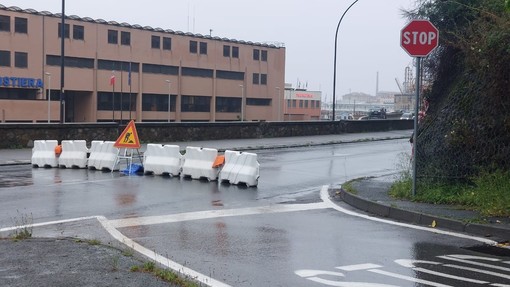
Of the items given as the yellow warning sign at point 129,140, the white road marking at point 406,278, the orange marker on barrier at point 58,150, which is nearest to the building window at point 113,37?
the orange marker on barrier at point 58,150

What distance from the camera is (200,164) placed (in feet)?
58.2

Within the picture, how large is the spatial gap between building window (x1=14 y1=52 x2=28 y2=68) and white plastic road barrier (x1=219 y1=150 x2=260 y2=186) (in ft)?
160

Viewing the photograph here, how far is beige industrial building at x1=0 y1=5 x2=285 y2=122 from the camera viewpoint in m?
61.1

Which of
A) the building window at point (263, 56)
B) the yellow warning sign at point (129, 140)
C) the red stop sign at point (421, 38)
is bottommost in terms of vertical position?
Result: the yellow warning sign at point (129, 140)

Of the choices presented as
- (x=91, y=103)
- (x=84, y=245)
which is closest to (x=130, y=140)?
(x=84, y=245)

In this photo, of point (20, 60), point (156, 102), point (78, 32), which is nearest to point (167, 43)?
point (156, 102)

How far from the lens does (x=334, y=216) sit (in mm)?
11898

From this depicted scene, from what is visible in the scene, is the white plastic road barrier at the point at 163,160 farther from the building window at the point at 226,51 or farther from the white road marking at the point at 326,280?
the building window at the point at 226,51

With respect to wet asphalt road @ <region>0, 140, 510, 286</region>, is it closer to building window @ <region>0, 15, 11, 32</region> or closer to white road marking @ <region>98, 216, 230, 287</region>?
white road marking @ <region>98, 216, 230, 287</region>

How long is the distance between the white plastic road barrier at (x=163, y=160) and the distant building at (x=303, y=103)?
86508 mm

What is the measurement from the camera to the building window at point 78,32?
6444 centimetres

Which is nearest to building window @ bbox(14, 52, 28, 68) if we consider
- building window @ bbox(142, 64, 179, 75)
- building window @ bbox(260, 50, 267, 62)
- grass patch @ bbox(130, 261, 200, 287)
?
building window @ bbox(142, 64, 179, 75)

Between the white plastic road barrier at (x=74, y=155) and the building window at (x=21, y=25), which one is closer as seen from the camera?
the white plastic road barrier at (x=74, y=155)

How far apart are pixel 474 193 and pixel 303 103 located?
99.9m
